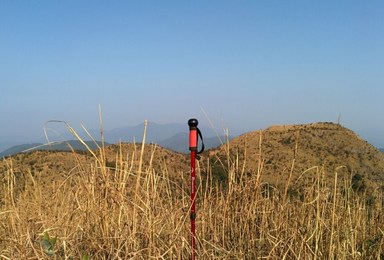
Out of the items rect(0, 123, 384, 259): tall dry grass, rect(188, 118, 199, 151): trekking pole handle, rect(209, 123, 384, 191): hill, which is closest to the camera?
rect(0, 123, 384, 259): tall dry grass

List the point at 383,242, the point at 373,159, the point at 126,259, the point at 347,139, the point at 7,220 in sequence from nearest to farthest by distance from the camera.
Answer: the point at 126,259, the point at 383,242, the point at 7,220, the point at 373,159, the point at 347,139

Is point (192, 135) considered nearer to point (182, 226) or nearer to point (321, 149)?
point (182, 226)

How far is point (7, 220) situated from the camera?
17.4 ft

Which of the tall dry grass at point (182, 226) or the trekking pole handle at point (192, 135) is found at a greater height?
the trekking pole handle at point (192, 135)

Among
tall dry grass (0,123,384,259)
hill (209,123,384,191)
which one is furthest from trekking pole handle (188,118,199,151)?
hill (209,123,384,191)

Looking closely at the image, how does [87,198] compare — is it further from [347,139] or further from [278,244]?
[347,139]

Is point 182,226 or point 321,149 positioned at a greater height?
point 182,226

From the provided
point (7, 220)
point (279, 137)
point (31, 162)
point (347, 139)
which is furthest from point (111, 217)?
point (347, 139)

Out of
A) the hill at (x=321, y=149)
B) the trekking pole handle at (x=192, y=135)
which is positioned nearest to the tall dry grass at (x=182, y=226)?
the trekking pole handle at (x=192, y=135)

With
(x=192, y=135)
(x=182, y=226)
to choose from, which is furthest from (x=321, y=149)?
(x=192, y=135)

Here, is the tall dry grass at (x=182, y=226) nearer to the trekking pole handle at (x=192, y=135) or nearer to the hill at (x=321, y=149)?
the trekking pole handle at (x=192, y=135)

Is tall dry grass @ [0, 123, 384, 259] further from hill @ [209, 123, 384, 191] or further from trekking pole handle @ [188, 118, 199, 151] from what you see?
hill @ [209, 123, 384, 191]

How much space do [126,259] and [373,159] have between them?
1124 inches

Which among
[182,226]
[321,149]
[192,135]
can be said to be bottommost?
[321,149]
